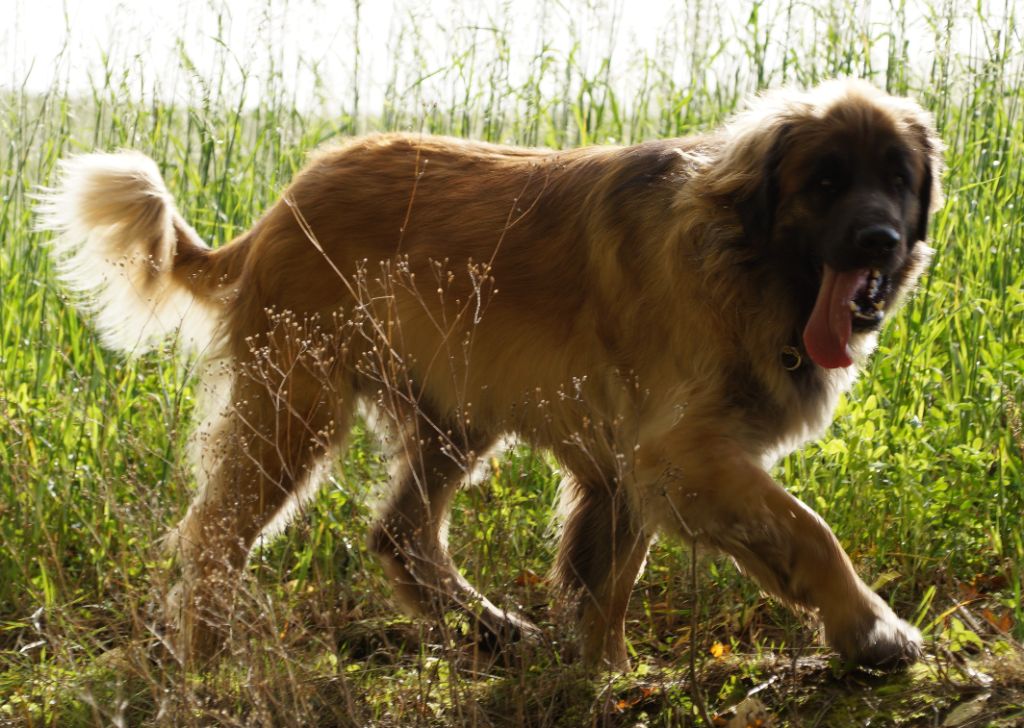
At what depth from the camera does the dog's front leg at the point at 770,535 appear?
3.06 meters

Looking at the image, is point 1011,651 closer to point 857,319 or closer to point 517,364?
point 857,319

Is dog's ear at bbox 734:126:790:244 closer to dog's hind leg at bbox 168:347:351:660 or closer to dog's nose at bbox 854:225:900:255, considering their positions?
dog's nose at bbox 854:225:900:255

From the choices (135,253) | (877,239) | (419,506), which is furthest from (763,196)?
(135,253)

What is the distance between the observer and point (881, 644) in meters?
3.04

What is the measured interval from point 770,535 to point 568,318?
40.8 inches

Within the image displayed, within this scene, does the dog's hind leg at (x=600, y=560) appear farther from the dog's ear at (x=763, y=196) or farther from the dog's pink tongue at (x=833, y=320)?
the dog's ear at (x=763, y=196)

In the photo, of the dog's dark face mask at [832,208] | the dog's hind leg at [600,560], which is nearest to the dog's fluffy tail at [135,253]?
the dog's hind leg at [600,560]

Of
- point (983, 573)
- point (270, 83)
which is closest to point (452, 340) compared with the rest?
point (983, 573)

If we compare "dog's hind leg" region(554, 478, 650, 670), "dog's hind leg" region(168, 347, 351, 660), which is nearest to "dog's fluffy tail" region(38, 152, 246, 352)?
"dog's hind leg" region(168, 347, 351, 660)

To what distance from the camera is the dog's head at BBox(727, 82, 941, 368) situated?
339 centimetres

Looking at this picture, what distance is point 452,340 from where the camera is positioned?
13.3 ft

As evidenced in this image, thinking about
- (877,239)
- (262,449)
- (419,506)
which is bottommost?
(419,506)

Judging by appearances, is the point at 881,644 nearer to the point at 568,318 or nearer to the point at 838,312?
the point at 838,312

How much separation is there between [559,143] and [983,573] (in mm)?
2929
